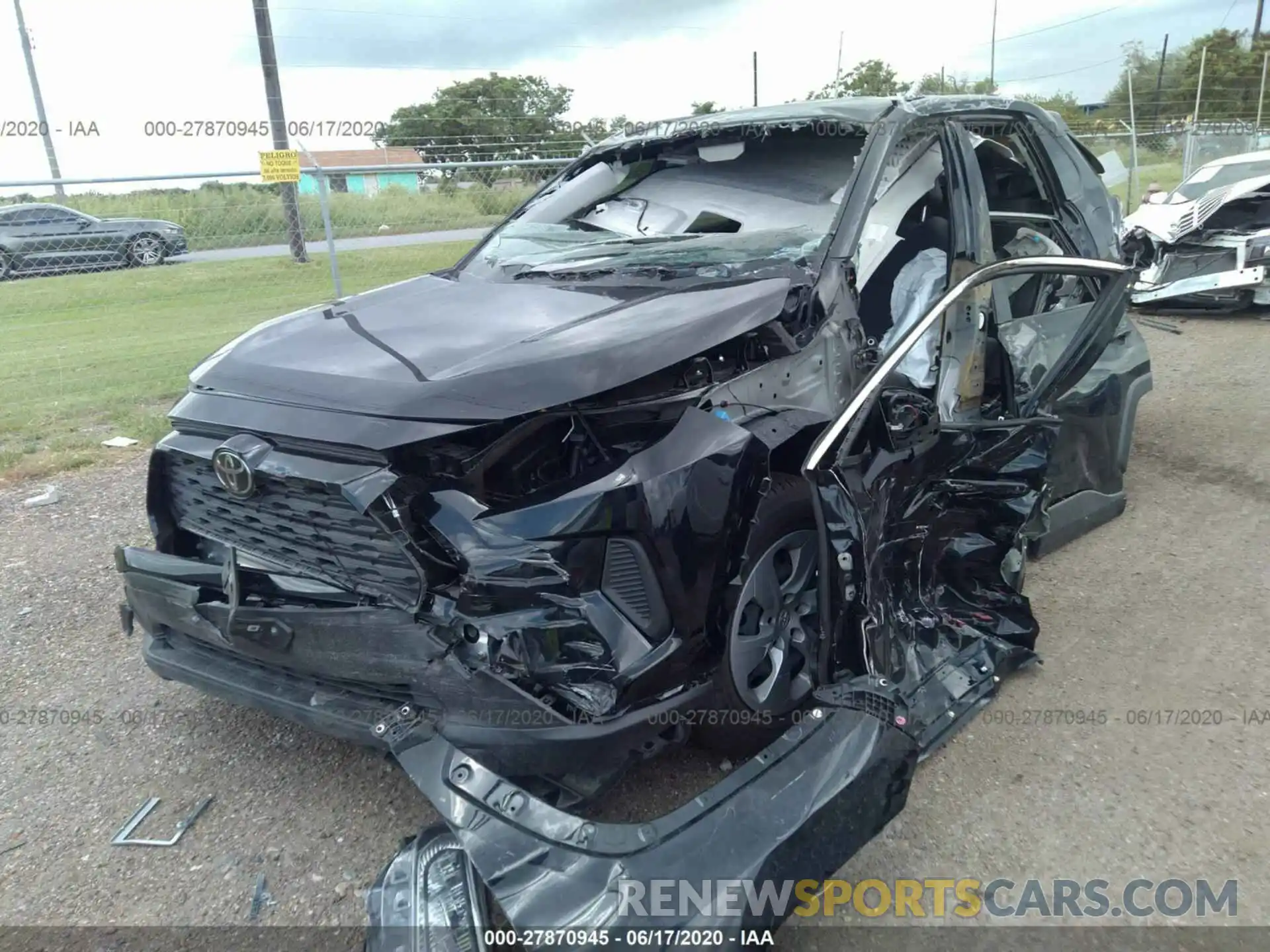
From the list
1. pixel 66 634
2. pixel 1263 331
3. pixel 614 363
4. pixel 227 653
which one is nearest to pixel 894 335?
pixel 614 363

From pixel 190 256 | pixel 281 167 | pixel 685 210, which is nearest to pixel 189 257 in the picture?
pixel 190 256

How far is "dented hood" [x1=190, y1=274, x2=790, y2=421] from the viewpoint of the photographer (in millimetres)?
2299

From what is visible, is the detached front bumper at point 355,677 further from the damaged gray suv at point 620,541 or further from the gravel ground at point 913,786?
the gravel ground at point 913,786

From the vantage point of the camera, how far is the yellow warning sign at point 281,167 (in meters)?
7.70

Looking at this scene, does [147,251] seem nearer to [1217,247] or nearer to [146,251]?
[146,251]

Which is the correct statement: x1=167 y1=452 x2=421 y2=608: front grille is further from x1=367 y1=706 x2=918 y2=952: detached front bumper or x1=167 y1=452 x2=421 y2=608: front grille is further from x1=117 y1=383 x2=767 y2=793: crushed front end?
x1=367 y1=706 x2=918 y2=952: detached front bumper

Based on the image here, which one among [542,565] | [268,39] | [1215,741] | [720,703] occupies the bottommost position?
[1215,741]

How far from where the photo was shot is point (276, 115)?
998 cm

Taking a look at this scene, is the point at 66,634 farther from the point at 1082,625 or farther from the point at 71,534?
the point at 1082,625

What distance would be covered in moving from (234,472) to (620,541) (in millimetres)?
1088

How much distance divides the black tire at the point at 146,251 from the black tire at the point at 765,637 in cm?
923

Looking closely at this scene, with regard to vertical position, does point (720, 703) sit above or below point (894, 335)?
below

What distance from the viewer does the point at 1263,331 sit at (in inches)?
339

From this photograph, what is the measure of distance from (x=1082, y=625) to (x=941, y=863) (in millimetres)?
1597
